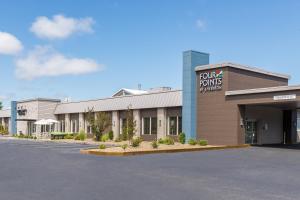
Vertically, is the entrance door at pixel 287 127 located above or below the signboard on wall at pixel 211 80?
below

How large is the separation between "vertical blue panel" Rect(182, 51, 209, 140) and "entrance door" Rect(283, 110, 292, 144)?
10.4m

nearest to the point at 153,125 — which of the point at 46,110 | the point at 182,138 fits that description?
the point at 182,138

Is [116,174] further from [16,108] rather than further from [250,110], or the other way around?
[16,108]

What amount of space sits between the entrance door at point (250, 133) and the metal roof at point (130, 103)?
6619mm

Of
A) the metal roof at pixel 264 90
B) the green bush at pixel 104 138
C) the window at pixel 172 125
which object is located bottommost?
the green bush at pixel 104 138

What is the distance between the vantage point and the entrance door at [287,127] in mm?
37281

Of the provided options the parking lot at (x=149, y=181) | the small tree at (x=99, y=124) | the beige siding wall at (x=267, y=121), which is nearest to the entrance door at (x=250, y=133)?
the beige siding wall at (x=267, y=121)

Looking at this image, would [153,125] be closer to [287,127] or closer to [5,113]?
[287,127]

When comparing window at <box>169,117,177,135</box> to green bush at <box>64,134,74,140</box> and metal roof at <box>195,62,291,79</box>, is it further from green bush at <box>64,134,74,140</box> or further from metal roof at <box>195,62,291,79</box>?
green bush at <box>64,134,74,140</box>

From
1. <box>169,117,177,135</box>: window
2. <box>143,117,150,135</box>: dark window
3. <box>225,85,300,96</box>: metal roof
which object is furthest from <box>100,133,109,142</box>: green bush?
<box>225,85,300,96</box>: metal roof

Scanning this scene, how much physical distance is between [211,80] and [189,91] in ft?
8.31

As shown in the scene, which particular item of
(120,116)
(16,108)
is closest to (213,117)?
(120,116)

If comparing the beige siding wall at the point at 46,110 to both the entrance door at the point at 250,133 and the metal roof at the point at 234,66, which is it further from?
the entrance door at the point at 250,133

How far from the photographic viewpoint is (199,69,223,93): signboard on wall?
31.3 metres
